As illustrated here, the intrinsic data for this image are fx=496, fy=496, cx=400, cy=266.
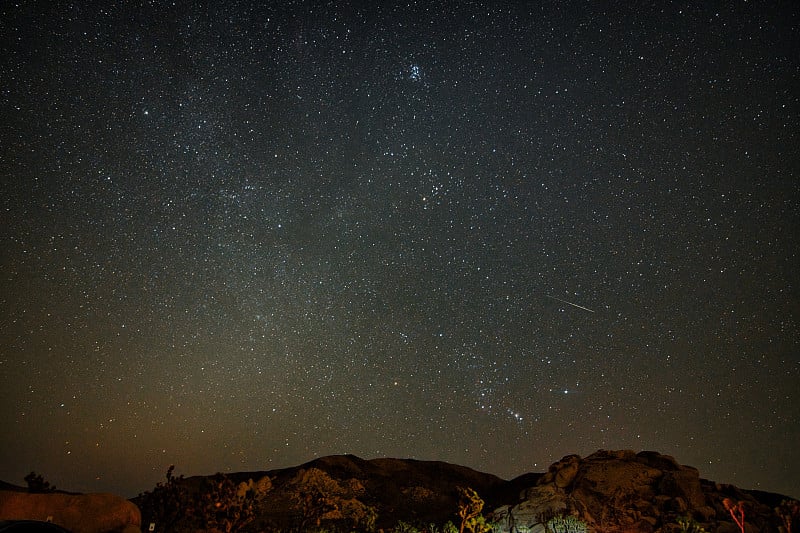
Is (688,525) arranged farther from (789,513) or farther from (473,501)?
(473,501)

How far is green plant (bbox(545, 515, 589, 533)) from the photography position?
31.4m

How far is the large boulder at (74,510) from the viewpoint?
49.9 ft

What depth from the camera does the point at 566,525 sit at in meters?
31.8

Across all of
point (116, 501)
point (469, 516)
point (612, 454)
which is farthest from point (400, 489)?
point (116, 501)

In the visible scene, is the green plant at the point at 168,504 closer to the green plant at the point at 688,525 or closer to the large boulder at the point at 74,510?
the large boulder at the point at 74,510

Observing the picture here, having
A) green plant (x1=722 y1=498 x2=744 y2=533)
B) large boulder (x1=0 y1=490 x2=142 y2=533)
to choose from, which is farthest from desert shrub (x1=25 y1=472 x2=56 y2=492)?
green plant (x1=722 y1=498 x2=744 y2=533)

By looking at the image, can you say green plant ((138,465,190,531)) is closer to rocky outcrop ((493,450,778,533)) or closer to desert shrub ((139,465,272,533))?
desert shrub ((139,465,272,533))

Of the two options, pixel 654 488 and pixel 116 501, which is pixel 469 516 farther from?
pixel 116 501

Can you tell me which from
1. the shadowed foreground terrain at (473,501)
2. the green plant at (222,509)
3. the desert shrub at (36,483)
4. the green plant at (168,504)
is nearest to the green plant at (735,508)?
the shadowed foreground terrain at (473,501)

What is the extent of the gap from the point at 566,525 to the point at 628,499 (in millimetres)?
4670

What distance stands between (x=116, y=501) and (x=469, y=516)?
23.7 metres

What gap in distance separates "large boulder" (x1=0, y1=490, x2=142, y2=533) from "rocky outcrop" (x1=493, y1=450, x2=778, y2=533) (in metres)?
25.6

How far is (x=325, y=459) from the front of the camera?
53.8 m

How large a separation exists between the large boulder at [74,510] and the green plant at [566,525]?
25.5m
